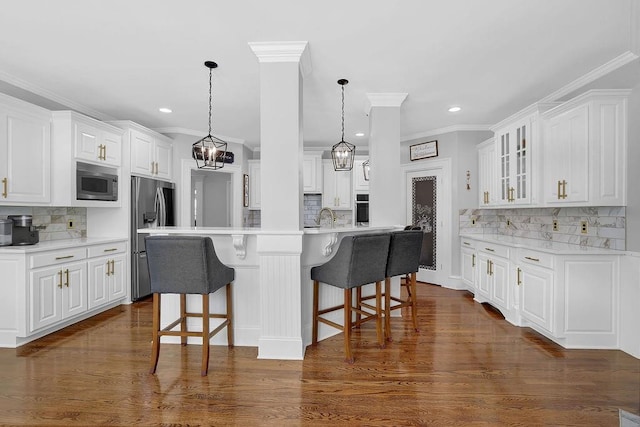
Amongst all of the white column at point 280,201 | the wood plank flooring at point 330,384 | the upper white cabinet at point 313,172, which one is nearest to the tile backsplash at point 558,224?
the wood plank flooring at point 330,384

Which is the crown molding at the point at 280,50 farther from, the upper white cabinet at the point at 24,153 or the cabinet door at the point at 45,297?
the cabinet door at the point at 45,297

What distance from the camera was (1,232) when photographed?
9.57 ft

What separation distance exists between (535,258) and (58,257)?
15.1ft

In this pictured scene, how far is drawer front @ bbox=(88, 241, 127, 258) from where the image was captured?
349 centimetres

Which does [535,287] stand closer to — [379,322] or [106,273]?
[379,322]

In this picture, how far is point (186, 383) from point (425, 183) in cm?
447

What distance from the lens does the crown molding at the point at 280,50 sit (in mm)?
2484

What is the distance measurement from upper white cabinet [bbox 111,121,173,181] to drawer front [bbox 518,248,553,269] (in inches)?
187

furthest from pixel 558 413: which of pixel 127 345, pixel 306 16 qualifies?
pixel 127 345

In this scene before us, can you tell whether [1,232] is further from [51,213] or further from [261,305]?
[261,305]

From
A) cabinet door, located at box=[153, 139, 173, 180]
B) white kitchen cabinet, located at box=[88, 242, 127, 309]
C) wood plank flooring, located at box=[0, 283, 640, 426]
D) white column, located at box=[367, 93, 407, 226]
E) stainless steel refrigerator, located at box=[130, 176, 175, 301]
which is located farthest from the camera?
cabinet door, located at box=[153, 139, 173, 180]

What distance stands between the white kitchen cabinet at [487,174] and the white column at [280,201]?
3065 millimetres

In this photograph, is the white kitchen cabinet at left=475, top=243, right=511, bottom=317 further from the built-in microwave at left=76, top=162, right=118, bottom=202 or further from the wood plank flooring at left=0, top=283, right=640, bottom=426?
the built-in microwave at left=76, top=162, right=118, bottom=202

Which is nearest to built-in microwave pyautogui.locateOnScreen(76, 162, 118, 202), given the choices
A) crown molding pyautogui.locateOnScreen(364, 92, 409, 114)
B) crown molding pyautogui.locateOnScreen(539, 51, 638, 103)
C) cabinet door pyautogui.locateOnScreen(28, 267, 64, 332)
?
cabinet door pyautogui.locateOnScreen(28, 267, 64, 332)
